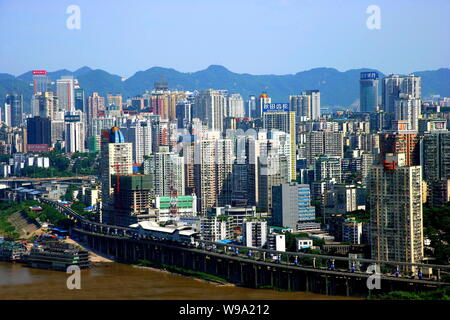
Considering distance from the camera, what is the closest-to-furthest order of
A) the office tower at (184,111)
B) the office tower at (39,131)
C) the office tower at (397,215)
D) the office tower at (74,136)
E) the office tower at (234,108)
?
1. the office tower at (397,215)
2. the office tower at (74,136)
3. the office tower at (39,131)
4. the office tower at (184,111)
5. the office tower at (234,108)

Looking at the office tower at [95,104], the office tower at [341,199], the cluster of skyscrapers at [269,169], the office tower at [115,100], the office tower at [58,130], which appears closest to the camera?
the cluster of skyscrapers at [269,169]

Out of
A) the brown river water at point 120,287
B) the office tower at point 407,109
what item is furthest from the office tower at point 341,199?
the office tower at point 407,109

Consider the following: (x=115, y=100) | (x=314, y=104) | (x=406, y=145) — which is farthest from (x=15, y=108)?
(x=406, y=145)

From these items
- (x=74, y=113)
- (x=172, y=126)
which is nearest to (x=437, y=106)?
(x=172, y=126)

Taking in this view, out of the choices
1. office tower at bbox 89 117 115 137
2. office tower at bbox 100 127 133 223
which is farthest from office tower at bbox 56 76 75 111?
office tower at bbox 100 127 133 223

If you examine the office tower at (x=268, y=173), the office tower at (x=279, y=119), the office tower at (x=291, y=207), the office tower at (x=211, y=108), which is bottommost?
the office tower at (x=291, y=207)

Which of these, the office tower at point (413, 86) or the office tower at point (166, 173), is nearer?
the office tower at point (166, 173)

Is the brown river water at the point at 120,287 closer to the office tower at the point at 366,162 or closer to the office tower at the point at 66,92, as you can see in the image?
the office tower at the point at 366,162
